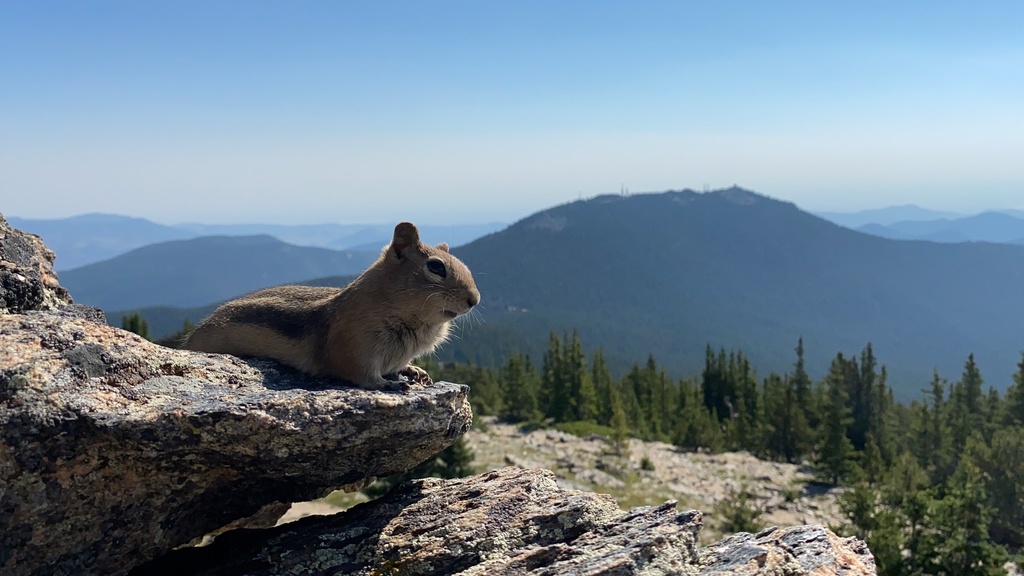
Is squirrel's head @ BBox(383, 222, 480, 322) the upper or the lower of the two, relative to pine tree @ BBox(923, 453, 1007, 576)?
upper

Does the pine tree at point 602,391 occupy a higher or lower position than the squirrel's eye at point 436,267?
lower

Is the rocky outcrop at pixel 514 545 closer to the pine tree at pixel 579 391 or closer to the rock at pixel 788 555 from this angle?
the rock at pixel 788 555

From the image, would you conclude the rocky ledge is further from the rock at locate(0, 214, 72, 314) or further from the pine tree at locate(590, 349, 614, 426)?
the pine tree at locate(590, 349, 614, 426)

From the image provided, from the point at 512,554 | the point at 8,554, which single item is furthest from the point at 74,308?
the point at 512,554

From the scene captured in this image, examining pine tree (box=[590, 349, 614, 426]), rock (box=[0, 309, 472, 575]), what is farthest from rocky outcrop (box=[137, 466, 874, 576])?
pine tree (box=[590, 349, 614, 426])

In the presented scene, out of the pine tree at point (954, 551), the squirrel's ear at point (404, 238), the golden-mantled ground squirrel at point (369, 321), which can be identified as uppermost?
the squirrel's ear at point (404, 238)

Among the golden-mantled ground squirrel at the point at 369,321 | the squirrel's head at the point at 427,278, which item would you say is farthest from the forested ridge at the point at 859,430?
the golden-mantled ground squirrel at the point at 369,321

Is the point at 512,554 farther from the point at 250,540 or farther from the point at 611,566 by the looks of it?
the point at 250,540

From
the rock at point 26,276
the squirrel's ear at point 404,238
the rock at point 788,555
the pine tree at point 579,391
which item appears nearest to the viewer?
the rock at point 788,555
